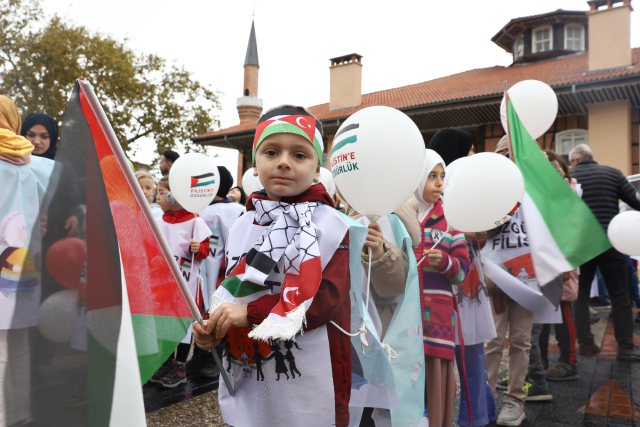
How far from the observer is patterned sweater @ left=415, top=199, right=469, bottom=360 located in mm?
2699

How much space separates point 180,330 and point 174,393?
253 centimetres

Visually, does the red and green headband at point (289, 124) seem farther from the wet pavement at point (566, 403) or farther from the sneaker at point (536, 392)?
the sneaker at point (536, 392)

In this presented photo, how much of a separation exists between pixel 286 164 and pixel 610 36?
14788mm

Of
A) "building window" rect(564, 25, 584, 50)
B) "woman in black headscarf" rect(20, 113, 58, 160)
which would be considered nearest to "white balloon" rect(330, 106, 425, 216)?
"woman in black headscarf" rect(20, 113, 58, 160)

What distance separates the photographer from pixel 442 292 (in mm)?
2777

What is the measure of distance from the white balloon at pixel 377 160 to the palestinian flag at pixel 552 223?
4.62 ft

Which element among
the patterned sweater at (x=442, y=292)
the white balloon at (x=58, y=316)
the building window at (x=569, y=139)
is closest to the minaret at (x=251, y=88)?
the building window at (x=569, y=139)

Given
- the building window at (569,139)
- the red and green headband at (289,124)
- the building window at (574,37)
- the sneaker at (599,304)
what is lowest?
the sneaker at (599,304)

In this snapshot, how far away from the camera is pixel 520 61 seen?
1867 centimetres

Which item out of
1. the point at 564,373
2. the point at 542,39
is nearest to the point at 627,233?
the point at 564,373

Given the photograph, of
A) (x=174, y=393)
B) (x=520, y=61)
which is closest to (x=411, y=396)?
(x=174, y=393)

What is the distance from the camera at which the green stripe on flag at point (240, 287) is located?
158 centimetres

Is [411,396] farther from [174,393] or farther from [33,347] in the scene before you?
[174,393]

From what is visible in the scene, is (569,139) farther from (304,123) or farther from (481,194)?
(304,123)
